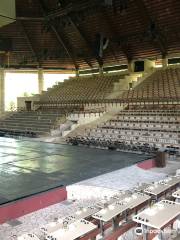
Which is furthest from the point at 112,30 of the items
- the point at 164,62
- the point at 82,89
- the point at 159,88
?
the point at 159,88

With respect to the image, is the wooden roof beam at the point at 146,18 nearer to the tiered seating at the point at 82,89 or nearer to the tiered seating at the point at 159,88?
the tiered seating at the point at 159,88

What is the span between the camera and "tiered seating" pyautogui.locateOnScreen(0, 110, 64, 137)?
17.8 m

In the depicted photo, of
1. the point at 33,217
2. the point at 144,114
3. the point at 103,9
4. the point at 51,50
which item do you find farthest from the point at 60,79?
the point at 33,217

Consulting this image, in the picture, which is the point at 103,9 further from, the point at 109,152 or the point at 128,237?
the point at 128,237

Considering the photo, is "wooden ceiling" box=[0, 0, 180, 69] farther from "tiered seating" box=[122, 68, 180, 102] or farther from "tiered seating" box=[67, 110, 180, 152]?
"tiered seating" box=[67, 110, 180, 152]

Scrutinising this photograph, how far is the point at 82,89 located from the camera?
965 inches

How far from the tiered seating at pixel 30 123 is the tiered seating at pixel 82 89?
304 centimetres

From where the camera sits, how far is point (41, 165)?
341 inches

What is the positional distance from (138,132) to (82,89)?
11.7 m

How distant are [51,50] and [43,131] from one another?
10219 mm

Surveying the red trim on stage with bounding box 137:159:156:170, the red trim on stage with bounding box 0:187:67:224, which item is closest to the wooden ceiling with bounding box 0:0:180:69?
the red trim on stage with bounding box 137:159:156:170

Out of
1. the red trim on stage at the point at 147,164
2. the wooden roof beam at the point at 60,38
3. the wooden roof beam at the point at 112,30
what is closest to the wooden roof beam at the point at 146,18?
the wooden roof beam at the point at 112,30

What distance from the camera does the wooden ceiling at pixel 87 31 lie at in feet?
59.9

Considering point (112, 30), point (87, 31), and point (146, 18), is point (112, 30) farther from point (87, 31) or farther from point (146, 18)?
point (146, 18)
